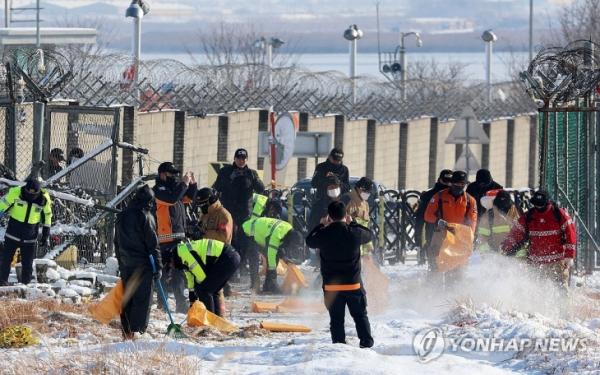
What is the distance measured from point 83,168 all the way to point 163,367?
843 centimetres

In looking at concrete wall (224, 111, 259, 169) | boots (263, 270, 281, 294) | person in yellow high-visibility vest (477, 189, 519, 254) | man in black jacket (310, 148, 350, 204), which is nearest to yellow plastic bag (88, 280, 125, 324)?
boots (263, 270, 281, 294)

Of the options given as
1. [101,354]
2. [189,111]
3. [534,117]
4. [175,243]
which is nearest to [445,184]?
[175,243]

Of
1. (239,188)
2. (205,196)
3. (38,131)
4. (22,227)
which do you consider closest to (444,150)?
(239,188)

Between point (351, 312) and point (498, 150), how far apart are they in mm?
34229

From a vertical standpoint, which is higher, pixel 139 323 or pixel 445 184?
pixel 445 184

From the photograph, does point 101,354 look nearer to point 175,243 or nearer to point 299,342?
point 299,342

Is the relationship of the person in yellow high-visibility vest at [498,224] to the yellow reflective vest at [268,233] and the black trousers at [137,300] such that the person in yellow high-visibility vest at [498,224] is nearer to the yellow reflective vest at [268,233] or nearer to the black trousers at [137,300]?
the yellow reflective vest at [268,233]

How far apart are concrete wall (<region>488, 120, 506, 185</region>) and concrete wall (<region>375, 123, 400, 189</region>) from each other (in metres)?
5.27

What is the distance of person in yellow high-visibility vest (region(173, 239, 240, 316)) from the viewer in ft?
52.8

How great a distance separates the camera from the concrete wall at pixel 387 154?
42.2 metres

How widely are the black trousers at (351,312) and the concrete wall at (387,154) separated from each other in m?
27.0

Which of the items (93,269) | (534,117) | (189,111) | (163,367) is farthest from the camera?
(534,117)

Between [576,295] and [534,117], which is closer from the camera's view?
[576,295]

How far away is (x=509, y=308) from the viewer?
17.7 m
